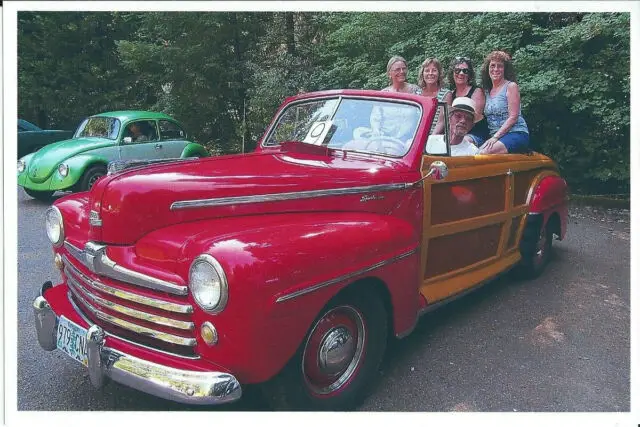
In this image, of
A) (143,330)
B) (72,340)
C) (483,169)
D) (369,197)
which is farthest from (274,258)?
(483,169)

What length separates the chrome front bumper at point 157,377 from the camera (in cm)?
189

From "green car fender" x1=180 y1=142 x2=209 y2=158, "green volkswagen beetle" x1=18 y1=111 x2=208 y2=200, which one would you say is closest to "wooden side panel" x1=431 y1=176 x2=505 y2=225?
"green car fender" x1=180 y1=142 x2=209 y2=158

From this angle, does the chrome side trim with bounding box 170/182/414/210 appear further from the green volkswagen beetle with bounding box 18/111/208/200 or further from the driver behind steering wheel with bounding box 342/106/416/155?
the green volkswagen beetle with bounding box 18/111/208/200

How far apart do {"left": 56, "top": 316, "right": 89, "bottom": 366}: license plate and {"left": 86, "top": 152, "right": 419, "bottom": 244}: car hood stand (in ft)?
1.30

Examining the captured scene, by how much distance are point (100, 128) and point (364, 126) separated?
170 inches

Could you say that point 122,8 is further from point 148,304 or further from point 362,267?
point 362,267

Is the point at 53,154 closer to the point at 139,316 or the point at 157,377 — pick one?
A: the point at 139,316

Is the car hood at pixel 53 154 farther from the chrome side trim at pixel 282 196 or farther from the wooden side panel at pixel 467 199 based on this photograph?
the wooden side panel at pixel 467 199

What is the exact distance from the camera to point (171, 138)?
5.96m

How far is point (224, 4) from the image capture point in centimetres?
280

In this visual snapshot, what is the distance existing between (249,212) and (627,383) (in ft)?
7.09

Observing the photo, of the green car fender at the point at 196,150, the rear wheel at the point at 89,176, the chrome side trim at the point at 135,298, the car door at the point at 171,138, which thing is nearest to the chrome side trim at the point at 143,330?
the chrome side trim at the point at 135,298

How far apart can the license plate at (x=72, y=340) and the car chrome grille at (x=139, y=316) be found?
0.11 meters
